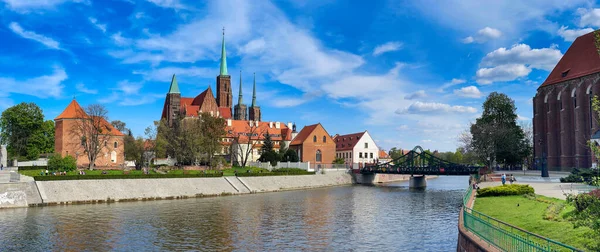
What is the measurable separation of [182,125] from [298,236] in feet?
192

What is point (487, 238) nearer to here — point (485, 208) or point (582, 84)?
point (485, 208)

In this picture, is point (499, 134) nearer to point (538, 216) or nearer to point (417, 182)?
point (417, 182)

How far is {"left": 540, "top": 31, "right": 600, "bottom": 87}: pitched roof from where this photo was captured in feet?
184

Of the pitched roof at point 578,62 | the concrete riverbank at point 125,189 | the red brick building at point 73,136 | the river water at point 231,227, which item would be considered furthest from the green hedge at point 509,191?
the red brick building at point 73,136

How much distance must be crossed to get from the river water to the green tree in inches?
1622

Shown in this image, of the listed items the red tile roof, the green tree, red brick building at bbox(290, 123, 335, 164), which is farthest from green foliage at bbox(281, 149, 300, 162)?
the red tile roof

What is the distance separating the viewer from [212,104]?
110 m

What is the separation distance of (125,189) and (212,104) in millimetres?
67200

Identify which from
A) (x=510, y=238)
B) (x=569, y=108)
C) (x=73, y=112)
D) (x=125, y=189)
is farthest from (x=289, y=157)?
(x=510, y=238)

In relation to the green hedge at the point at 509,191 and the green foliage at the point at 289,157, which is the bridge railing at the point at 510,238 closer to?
→ the green hedge at the point at 509,191

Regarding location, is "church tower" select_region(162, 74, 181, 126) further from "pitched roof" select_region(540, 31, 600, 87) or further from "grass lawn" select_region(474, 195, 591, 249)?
"grass lawn" select_region(474, 195, 591, 249)

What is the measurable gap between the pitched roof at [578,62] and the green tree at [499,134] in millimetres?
13528

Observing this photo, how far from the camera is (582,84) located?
184 feet

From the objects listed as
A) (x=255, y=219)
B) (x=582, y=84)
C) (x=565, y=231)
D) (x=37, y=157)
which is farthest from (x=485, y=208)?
(x=37, y=157)
